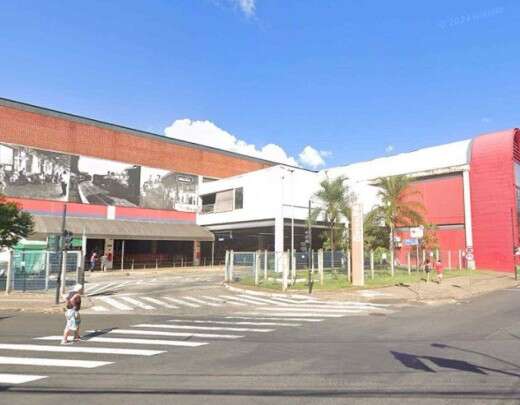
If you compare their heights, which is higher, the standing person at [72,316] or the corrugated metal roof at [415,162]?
the corrugated metal roof at [415,162]

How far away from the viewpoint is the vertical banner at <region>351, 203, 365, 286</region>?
26348mm

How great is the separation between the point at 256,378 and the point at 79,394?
2842 mm

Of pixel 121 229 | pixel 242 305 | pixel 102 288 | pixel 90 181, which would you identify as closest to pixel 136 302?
pixel 242 305

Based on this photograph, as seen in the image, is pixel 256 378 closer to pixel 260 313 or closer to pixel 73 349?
pixel 73 349

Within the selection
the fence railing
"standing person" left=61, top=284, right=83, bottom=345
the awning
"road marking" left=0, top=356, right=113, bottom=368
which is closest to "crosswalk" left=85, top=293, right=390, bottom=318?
the fence railing

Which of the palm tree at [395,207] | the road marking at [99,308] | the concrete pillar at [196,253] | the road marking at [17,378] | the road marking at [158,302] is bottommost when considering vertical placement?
the road marking at [99,308]

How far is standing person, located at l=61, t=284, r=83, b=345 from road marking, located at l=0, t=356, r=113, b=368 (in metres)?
1.85

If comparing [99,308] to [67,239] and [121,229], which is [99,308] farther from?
[121,229]

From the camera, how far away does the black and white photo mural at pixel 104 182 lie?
1732 inches

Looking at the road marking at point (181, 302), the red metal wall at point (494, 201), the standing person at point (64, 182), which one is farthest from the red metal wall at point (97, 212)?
the red metal wall at point (494, 201)

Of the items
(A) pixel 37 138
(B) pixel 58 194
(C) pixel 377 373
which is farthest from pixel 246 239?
(C) pixel 377 373

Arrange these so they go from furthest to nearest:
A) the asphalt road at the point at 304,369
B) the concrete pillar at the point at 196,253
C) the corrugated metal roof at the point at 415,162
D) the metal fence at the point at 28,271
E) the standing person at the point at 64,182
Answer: the concrete pillar at the point at 196,253
the corrugated metal roof at the point at 415,162
the standing person at the point at 64,182
the metal fence at the point at 28,271
the asphalt road at the point at 304,369

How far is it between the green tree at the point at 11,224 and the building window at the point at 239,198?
71.6ft

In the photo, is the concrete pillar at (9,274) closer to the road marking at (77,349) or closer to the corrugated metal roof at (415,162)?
the road marking at (77,349)
